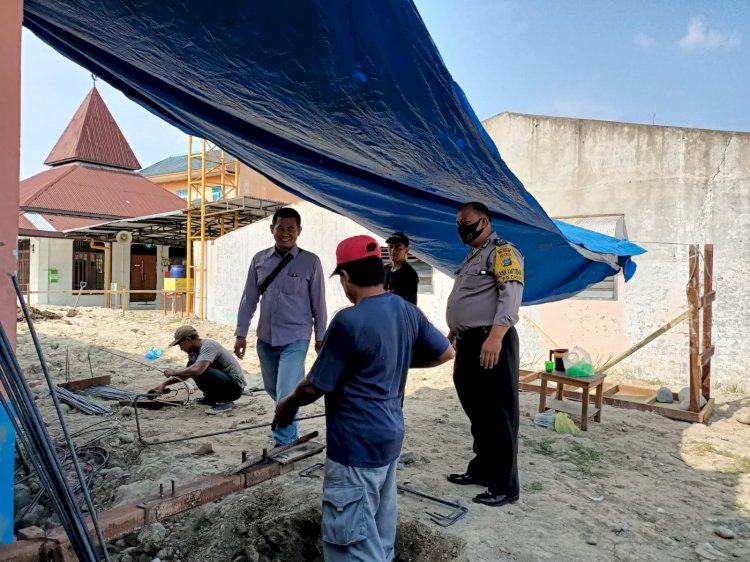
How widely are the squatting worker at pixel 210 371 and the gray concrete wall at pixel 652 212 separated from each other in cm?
513

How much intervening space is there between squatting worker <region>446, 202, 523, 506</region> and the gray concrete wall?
5418mm

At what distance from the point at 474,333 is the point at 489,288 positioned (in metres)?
0.29

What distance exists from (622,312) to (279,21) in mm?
7345

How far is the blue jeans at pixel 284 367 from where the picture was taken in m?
3.51

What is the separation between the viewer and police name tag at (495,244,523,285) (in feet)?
9.73

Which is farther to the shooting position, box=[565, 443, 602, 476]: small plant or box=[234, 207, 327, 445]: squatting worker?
box=[565, 443, 602, 476]: small plant

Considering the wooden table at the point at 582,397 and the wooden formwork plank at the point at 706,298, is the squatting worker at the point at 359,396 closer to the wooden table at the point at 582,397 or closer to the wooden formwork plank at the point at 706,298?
the wooden table at the point at 582,397

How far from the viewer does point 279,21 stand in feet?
6.08

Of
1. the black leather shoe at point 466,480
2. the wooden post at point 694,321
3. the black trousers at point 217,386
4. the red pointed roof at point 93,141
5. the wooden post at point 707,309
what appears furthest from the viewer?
the red pointed roof at point 93,141

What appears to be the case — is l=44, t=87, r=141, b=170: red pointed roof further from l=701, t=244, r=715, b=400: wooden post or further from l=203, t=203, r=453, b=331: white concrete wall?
l=701, t=244, r=715, b=400: wooden post

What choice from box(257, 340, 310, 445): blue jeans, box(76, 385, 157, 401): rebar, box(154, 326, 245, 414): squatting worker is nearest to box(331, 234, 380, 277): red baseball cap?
box(257, 340, 310, 445): blue jeans

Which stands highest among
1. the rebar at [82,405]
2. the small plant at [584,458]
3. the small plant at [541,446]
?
the rebar at [82,405]

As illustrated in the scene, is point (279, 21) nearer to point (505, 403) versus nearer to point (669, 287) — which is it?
point (505, 403)

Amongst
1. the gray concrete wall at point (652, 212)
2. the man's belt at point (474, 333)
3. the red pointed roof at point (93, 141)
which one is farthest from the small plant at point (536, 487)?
the red pointed roof at point (93, 141)
